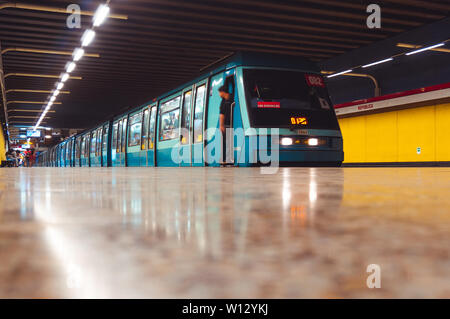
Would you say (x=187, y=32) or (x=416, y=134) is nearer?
(x=187, y=32)

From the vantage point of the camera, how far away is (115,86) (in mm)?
19094

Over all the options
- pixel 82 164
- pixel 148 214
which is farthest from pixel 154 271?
pixel 82 164

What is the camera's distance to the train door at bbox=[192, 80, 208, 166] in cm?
839

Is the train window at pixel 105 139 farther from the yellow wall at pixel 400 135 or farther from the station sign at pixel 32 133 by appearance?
the station sign at pixel 32 133

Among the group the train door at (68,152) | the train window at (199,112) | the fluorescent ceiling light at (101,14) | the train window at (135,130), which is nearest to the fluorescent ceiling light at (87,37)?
the fluorescent ceiling light at (101,14)

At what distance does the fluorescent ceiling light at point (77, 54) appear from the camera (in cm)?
1319

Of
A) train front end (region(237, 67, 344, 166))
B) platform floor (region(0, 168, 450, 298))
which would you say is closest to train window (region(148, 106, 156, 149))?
train front end (region(237, 67, 344, 166))

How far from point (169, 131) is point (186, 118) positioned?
0.93 m

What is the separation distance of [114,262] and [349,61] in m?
19.5

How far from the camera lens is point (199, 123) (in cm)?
880

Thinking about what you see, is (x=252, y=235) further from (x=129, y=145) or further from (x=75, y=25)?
(x=129, y=145)

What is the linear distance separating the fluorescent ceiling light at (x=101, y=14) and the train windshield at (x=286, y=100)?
14.5 ft

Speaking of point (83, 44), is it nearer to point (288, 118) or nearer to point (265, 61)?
point (265, 61)

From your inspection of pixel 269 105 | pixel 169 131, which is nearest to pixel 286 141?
pixel 269 105
